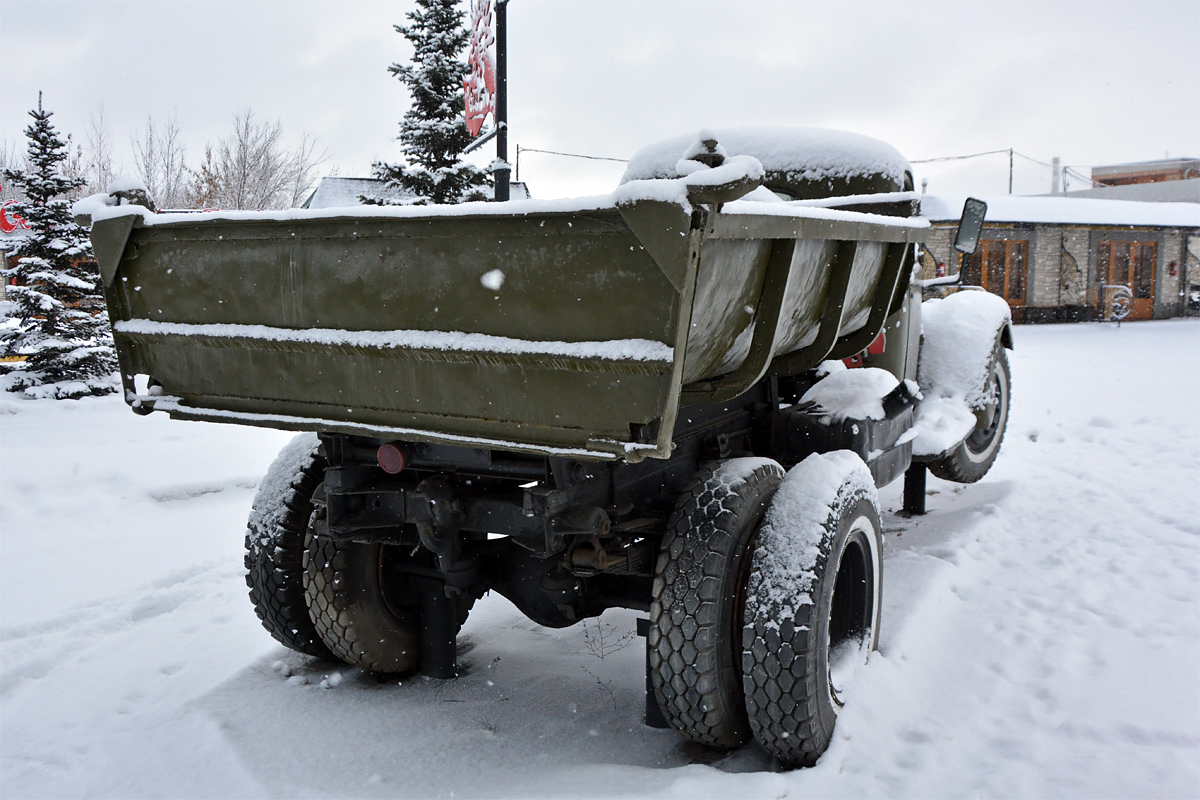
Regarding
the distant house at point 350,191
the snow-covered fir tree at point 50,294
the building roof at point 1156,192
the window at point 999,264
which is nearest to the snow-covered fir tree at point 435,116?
the distant house at point 350,191

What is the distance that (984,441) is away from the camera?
603 cm

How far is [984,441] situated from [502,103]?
5.51 meters

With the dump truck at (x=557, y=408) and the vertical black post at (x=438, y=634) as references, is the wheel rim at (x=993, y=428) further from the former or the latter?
the vertical black post at (x=438, y=634)

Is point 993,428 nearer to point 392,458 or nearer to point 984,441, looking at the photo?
point 984,441

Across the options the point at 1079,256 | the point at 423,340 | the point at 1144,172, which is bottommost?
the point at 423,340

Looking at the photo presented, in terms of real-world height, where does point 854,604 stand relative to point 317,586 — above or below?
below

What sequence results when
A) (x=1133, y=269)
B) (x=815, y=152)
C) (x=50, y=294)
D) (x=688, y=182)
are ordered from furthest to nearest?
(x=1133, y=269), (x=50, y=294), (x=815, y=152), (x=688, y=182)

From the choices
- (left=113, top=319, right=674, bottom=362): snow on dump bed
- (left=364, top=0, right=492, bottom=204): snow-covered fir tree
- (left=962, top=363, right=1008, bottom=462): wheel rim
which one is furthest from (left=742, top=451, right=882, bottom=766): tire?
(left=364, top=0, right=492, bottom=204): snow-covered fir tree

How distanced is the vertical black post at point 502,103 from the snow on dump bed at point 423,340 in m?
5.98

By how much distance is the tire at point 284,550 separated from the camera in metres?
3.43

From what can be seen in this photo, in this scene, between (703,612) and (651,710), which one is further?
(651,710)

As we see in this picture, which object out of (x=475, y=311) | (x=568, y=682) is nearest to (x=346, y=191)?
(x=568, y=682)

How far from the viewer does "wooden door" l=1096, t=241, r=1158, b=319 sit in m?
24.5

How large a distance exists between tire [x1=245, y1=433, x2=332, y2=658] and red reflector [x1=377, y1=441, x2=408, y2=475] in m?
0.85
